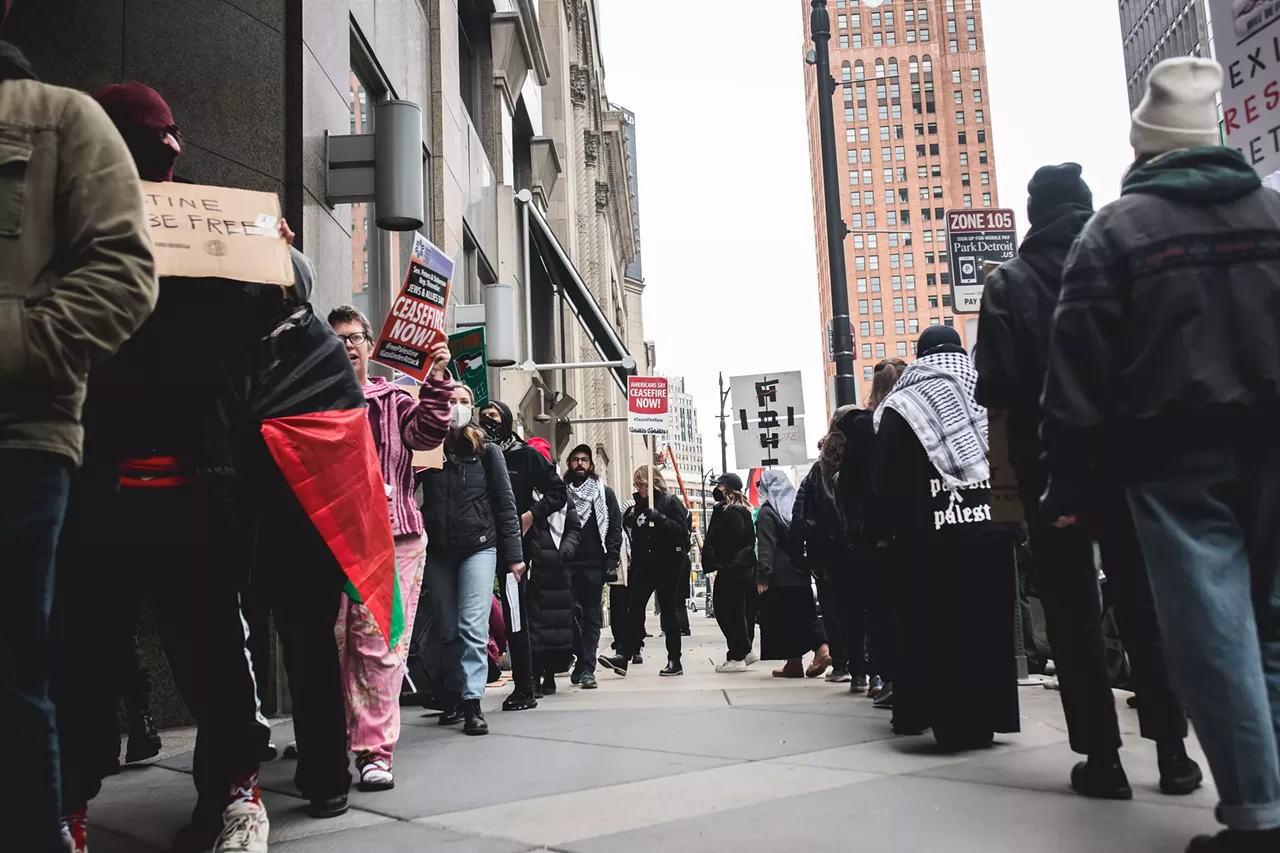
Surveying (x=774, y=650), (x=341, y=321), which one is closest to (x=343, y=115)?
(x=341, y=321)

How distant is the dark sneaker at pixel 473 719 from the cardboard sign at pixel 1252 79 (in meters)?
4.95

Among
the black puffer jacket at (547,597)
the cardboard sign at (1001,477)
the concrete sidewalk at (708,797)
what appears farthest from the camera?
the black puffer jacket at (547,597)

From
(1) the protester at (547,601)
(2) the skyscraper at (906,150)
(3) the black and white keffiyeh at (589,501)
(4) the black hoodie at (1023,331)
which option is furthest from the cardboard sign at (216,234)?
(2) the skyscraper at (906,150)

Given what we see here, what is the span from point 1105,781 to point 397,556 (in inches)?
128

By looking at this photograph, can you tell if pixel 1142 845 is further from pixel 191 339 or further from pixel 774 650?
pixel 774 650

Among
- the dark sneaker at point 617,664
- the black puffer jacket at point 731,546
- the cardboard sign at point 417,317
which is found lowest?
the dark sneaker at point 617,664

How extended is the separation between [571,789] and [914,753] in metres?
1.62

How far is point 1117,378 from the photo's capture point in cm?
315

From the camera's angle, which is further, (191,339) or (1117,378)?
(191,339)

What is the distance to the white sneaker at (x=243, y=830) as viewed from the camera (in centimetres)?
335

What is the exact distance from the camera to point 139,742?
536cm

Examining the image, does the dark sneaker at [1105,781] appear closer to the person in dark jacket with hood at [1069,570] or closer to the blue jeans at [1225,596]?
the person in dark jacket with hood at [1069,570]

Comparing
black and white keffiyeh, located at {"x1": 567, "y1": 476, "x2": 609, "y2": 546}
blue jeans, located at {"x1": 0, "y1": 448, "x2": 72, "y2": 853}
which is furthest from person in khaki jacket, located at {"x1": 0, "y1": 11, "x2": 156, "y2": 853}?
black and white keffiyeh, located at {"x1": 567, "y1": 476, "x2": 609, "y2": 546}

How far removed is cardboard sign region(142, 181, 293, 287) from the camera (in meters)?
3.31
